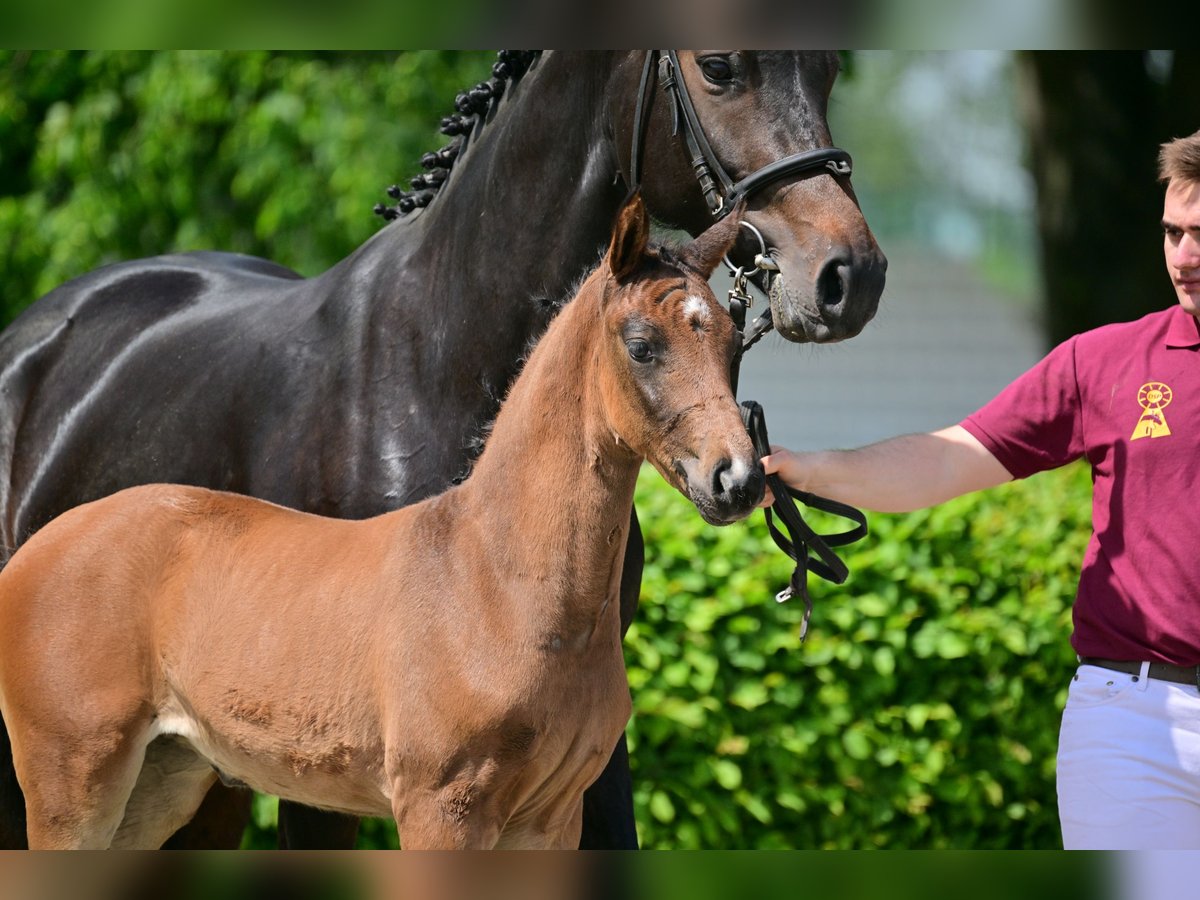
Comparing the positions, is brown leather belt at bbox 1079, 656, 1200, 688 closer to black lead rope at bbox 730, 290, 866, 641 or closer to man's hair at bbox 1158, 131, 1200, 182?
black lead rope at bbox 730, 290, 866, 641

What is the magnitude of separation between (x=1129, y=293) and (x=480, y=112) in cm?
480

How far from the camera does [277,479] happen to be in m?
3.12

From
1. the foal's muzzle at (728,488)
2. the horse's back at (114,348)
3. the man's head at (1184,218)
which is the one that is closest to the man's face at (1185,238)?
the man's head at (1184,218)

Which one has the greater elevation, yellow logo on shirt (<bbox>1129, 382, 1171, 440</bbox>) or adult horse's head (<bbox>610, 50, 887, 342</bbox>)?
adult horse's head (<bbox>610, 50, 887, 342</bbox>)

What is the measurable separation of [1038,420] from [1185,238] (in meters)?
0.47

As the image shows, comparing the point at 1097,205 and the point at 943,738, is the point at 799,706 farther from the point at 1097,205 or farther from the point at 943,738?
the point at 1097,205

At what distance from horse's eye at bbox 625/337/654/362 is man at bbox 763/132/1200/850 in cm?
43

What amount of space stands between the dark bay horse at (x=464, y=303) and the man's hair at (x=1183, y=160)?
1.89 feet

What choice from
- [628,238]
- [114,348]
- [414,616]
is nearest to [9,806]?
[114,348]

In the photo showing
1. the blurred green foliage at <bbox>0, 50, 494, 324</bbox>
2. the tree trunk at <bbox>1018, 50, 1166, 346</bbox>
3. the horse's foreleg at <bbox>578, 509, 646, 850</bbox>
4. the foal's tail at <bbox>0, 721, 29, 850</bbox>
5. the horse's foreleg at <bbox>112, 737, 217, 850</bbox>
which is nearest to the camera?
the horse's foreleg at <bbox>112, 737, 217, 850</bbox>

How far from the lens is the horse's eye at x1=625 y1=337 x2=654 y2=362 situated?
7.43 ft

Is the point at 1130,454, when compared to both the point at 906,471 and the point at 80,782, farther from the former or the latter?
the point at 80,782

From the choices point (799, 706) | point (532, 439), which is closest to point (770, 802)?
point (799, 706)

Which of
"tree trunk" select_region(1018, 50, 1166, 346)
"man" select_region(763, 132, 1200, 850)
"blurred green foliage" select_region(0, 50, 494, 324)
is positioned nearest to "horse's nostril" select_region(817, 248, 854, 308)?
"man" select_region(763, 132, 1200, 850)
